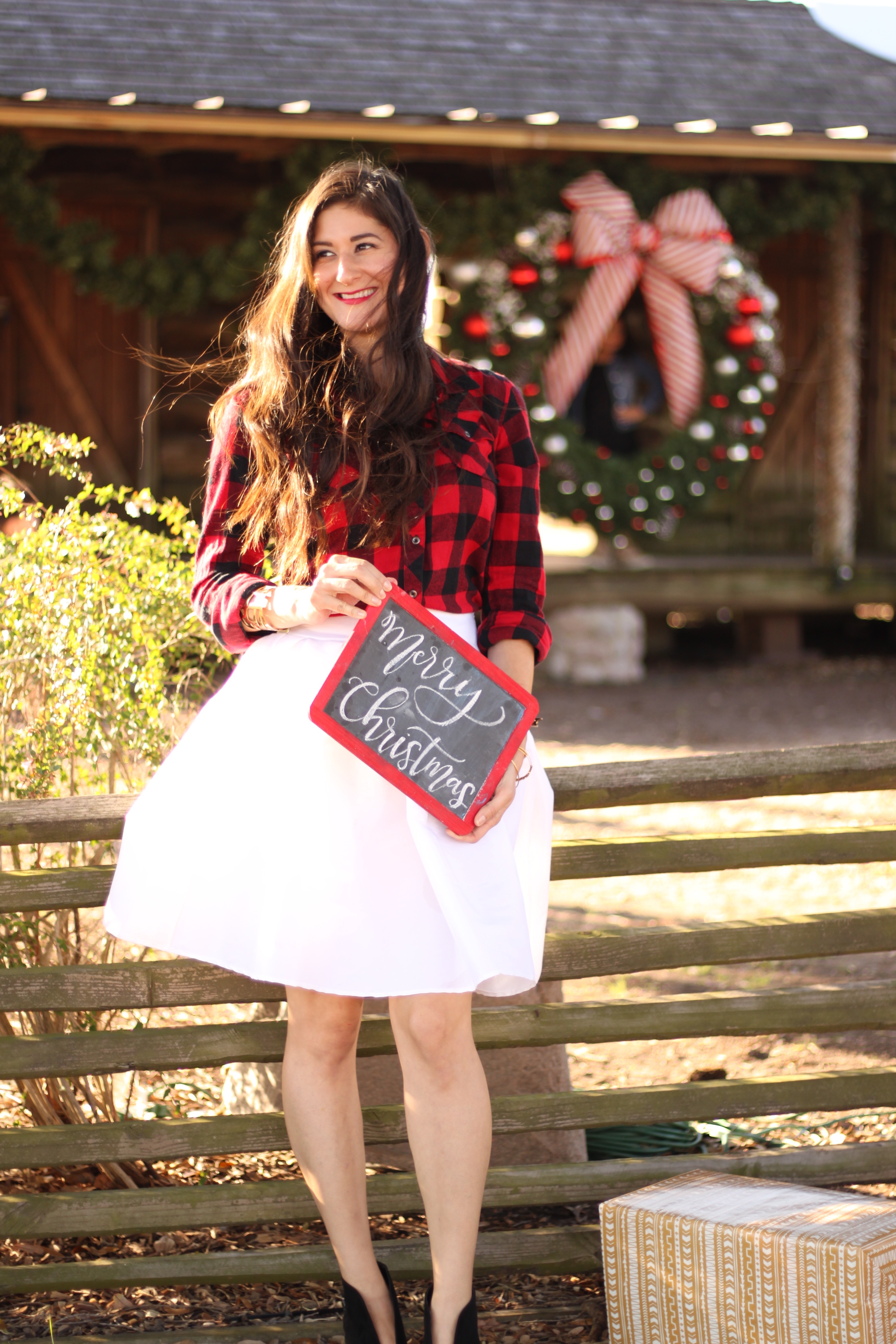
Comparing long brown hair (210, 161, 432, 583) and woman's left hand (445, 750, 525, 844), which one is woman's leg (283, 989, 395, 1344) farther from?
long brown hair (210, 161, 432, 583)

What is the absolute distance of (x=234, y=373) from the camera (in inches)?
99.4

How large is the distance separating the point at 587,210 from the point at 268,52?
230cm

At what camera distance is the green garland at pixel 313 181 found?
27.8 ft

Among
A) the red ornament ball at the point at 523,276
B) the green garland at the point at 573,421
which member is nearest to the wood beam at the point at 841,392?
the green garland at the point at 573,421

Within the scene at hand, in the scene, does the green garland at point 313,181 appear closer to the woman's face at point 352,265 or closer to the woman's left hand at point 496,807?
the woman's face at point 352,265

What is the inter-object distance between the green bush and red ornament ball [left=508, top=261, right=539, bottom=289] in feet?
20.8

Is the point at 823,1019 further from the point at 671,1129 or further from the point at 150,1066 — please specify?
the point at 150,1066

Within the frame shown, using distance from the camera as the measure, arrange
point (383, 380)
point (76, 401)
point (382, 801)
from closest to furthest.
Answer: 1. point (382, 801)
2. point (383, 380)
3. point (76, 401)

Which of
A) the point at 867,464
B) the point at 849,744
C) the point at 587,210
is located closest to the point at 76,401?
the point at 587,210

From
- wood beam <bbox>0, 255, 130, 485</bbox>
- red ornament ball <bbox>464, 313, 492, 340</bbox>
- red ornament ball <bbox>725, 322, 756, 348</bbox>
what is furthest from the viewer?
wood beam <bbox>0, 255, 130, 485</bbox>

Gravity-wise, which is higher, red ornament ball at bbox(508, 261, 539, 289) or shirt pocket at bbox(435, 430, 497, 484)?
red ornament ball at bbox(508, 261, 539, 289)

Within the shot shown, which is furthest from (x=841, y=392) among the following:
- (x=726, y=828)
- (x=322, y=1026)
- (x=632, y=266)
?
(x=322, y=1026)

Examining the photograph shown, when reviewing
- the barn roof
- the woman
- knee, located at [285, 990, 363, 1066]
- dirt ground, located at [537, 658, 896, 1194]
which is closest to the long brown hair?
the woman

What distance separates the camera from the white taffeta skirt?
196cm
